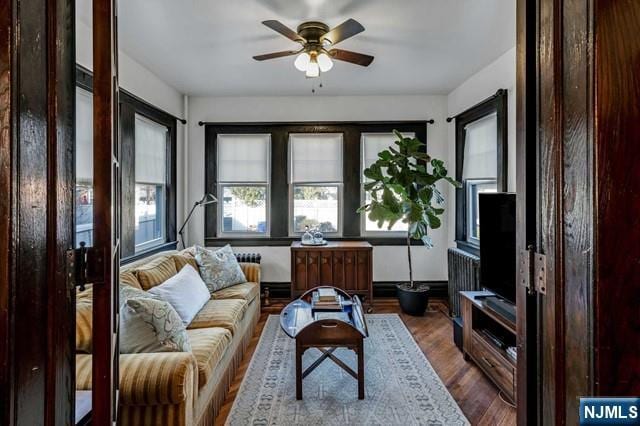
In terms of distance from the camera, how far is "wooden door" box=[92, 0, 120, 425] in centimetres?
105

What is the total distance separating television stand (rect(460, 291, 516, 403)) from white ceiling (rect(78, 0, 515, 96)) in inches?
84.8

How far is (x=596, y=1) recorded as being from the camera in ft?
2.41

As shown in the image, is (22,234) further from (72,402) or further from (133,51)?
(133,51)

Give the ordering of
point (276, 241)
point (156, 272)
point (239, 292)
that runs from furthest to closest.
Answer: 1. point (276, 241)
2. point (239, 292)
3. point (156, 272)

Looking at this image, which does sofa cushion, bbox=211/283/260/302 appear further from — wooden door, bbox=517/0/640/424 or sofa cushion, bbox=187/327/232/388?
wooden door, bbox=517/0/640/424

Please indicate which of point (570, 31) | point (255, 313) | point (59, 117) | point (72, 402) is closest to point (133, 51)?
point (255, 313)

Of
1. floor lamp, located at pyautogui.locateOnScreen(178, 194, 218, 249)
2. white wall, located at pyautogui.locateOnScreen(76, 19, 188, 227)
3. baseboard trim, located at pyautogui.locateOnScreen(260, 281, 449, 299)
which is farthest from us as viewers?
baseboard trim, located at pyautogui.locateOnScreen(260, 281, 449, 299)

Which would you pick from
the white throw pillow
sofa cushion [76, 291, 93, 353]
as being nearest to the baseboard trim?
the white throw pillow

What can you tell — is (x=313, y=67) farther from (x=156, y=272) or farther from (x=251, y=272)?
(x=251, y=272)

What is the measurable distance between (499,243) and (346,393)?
1.52m

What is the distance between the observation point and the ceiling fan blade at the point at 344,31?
2.53m

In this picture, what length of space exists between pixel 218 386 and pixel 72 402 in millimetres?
1621

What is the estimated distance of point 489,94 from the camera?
3885 millimetres

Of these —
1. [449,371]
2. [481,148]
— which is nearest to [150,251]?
[449,371]
